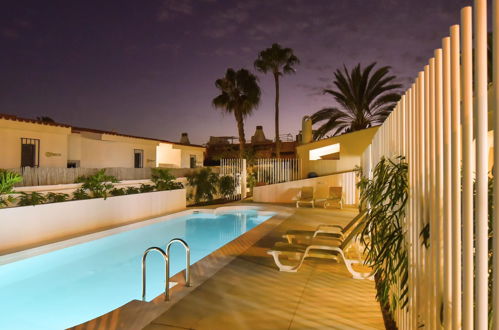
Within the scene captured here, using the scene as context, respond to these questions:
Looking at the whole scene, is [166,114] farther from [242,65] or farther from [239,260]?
[239,260]

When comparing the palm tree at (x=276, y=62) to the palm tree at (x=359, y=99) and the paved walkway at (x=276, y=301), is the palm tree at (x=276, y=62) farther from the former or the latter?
the paved walkway at (x=276, y=301)

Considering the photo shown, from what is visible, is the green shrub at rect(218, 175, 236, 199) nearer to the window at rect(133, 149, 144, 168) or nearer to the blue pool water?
the window at rect(133, 149, 144, 168)

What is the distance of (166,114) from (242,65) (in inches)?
437

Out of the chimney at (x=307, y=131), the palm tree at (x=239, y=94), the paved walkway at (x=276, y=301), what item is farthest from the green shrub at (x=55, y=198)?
the chimney at (x=307, y=131)

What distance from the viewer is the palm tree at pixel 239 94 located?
2056cm

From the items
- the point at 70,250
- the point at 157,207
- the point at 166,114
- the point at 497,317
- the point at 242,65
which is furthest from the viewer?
the point at 166,114

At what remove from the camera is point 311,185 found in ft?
51.2

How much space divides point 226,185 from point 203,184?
4.13 ft

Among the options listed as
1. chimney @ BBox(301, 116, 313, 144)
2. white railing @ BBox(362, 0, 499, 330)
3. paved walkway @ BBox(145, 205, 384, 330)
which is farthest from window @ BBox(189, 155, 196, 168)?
white railing @ BBox(362, 0, 499, 330)

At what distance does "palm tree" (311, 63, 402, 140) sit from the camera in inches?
664

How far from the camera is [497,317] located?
122 cm

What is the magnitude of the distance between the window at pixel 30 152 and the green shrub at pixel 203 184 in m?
7.17

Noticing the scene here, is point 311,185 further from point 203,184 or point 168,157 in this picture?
point 168,157

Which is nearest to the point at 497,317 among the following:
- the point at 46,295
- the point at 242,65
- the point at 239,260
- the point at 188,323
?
the point at 188,323
